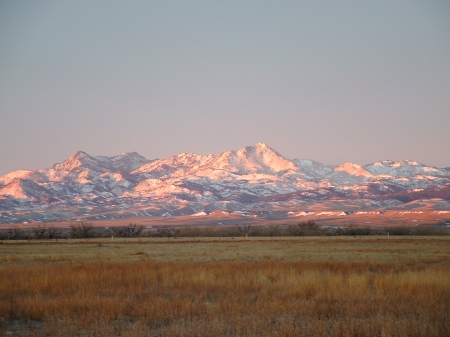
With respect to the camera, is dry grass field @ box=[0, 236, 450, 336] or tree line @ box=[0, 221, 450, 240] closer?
dry grass field @ box=[0, 236, 450, 336]

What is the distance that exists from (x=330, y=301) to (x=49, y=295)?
9569 millimetres

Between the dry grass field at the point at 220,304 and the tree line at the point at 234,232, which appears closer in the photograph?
the dry grass field at the point at 220,304

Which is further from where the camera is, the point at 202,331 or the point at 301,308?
the point at 301,308

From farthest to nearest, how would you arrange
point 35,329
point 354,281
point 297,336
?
point 354,281 < point 35,329 < point 297,336

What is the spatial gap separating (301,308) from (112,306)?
545 cm

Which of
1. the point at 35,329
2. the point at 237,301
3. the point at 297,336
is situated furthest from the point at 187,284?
the point at 297,336

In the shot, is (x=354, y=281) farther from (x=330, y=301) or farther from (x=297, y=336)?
(x=297, y=336)

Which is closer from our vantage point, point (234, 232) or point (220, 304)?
point (220, 304)

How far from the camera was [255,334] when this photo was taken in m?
11.9

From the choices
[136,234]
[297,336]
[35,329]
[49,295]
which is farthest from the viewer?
[136,234]

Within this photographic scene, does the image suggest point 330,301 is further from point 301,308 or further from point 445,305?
point 445,305

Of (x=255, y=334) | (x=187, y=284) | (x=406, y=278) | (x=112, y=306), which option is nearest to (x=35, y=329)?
(x=112, y=306)

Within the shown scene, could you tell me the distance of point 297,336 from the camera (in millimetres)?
11461

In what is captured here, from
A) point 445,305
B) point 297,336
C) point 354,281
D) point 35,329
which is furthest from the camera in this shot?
point 354,281
